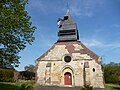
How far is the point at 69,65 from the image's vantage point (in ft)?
89.3

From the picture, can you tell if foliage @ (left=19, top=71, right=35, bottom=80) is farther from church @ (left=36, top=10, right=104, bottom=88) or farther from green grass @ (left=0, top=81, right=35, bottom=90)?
green grass @ (left=0, top=81, right=35, bottom=90)

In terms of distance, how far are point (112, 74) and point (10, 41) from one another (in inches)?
1223

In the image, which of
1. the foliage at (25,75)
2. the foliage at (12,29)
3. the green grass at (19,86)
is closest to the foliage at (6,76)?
the foliage at (25,75)

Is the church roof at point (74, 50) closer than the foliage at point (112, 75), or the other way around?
the church roof at point (74, 50)

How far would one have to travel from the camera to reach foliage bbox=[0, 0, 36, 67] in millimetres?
12688

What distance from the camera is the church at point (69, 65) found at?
25.8m

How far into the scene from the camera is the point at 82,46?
91.6 ft

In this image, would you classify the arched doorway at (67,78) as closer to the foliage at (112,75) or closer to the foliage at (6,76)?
the foliage at (6,76)

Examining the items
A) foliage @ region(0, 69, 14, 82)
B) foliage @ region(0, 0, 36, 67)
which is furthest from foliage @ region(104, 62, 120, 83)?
foliage @ region(0, 0, 36, 67)

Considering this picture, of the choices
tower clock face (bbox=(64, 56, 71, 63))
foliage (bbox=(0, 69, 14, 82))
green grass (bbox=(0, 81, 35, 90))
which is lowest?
green grass (bbox=(0, 81, 35, 90))

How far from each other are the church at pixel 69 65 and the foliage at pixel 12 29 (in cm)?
1358

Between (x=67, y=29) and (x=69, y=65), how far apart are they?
696 cm

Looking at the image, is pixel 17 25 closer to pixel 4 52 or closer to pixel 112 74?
pixel 4 52

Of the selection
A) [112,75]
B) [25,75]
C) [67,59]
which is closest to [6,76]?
[25,75]
